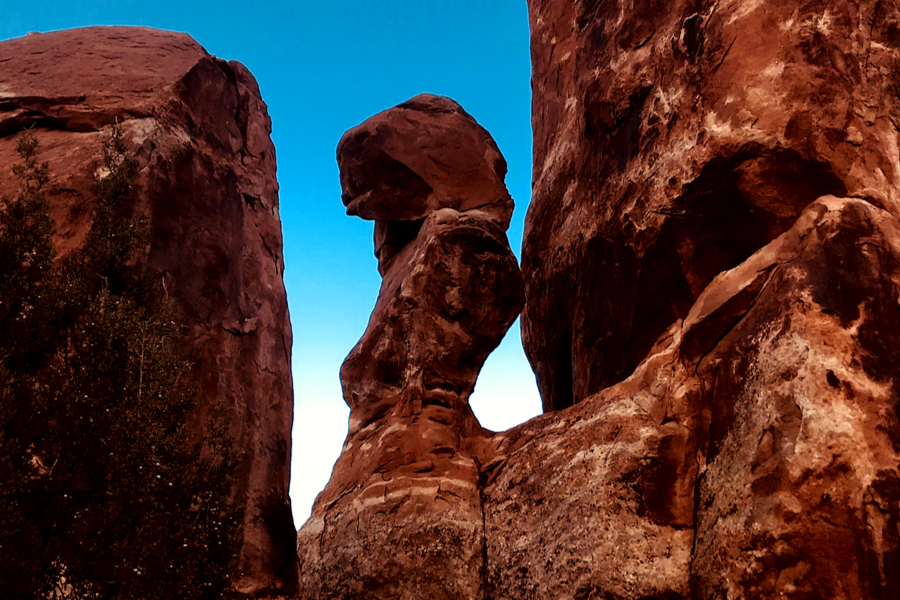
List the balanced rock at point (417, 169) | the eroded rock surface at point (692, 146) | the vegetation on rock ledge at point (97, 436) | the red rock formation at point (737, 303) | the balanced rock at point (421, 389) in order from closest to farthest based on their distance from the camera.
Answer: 1. the vegetation on rock ledge at point (97, 436)
2. the red rock formation at point (737, 303)
3. the eroded rock surface at point (692, 146)
4. the balanced rock at point (421, 389)
5. the balanced rock at point (417, 169)

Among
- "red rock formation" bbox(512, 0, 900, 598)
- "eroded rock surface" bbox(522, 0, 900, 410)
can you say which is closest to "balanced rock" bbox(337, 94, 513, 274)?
"eroded rock surface" bbox(522, 0, 900, 410)

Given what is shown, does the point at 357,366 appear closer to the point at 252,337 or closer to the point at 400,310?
the point at 400,310

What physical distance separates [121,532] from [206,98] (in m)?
8.57

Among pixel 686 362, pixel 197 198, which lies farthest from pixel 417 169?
pixel 686 362

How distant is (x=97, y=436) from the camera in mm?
7543

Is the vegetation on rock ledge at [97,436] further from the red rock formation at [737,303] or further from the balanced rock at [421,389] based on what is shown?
the red rock formation at [737,303]

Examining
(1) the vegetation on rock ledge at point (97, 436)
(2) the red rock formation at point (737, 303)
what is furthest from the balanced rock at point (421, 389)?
(1) the vegetation on rock ledge at point (97, 436)

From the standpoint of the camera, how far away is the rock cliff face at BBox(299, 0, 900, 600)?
7227 millimetres

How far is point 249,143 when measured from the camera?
14.7 metres

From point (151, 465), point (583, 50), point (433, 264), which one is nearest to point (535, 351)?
point (433, 264)

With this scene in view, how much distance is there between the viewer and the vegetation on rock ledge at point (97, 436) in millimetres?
6852

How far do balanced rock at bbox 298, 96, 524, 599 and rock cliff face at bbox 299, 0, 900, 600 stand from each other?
2.3 inches

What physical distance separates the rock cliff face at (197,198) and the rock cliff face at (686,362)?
1.59 m

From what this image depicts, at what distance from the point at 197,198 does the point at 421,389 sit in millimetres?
4956
